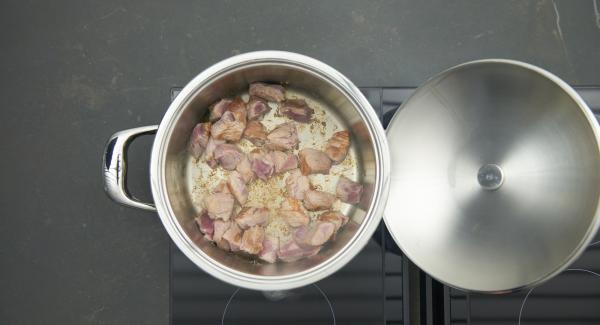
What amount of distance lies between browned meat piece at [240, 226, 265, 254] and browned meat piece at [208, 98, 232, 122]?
22 centimetres

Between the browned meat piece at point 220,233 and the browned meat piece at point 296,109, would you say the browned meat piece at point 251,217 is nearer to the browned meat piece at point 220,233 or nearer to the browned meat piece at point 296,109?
the browned meat piece at point 220,233

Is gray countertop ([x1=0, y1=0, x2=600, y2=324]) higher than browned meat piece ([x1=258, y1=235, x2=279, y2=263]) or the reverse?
higher

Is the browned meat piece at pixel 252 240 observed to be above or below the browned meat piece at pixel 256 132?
below

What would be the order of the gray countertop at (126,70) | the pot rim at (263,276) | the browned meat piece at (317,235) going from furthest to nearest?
the gray countertop at (126,70) < the browned meat piece at (317,235) < the pot rim at (263,276)

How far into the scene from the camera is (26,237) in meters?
1.01

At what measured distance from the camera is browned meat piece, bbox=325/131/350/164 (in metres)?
0.85

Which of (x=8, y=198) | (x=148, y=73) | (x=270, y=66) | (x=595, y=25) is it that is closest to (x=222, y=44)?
(x=148, y=73)

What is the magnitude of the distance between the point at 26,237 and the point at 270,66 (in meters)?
0.72

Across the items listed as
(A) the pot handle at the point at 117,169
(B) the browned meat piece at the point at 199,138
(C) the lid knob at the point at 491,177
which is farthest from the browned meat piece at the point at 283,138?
(C) the lid knob at the point at 491,177

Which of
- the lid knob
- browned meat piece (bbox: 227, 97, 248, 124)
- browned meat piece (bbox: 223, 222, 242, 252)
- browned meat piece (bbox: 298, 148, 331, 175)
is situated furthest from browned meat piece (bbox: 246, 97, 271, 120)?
the lid knob

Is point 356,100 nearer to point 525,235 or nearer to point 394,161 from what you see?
point 394,161

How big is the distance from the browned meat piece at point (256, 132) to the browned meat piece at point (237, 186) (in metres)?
0.08

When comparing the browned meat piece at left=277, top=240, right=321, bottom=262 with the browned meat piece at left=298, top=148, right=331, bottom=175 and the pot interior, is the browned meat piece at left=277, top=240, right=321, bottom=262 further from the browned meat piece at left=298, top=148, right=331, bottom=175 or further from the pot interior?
the browned meat piece at left=298, top=148, right=331, bottom=175

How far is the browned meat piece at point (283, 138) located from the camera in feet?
2.79
